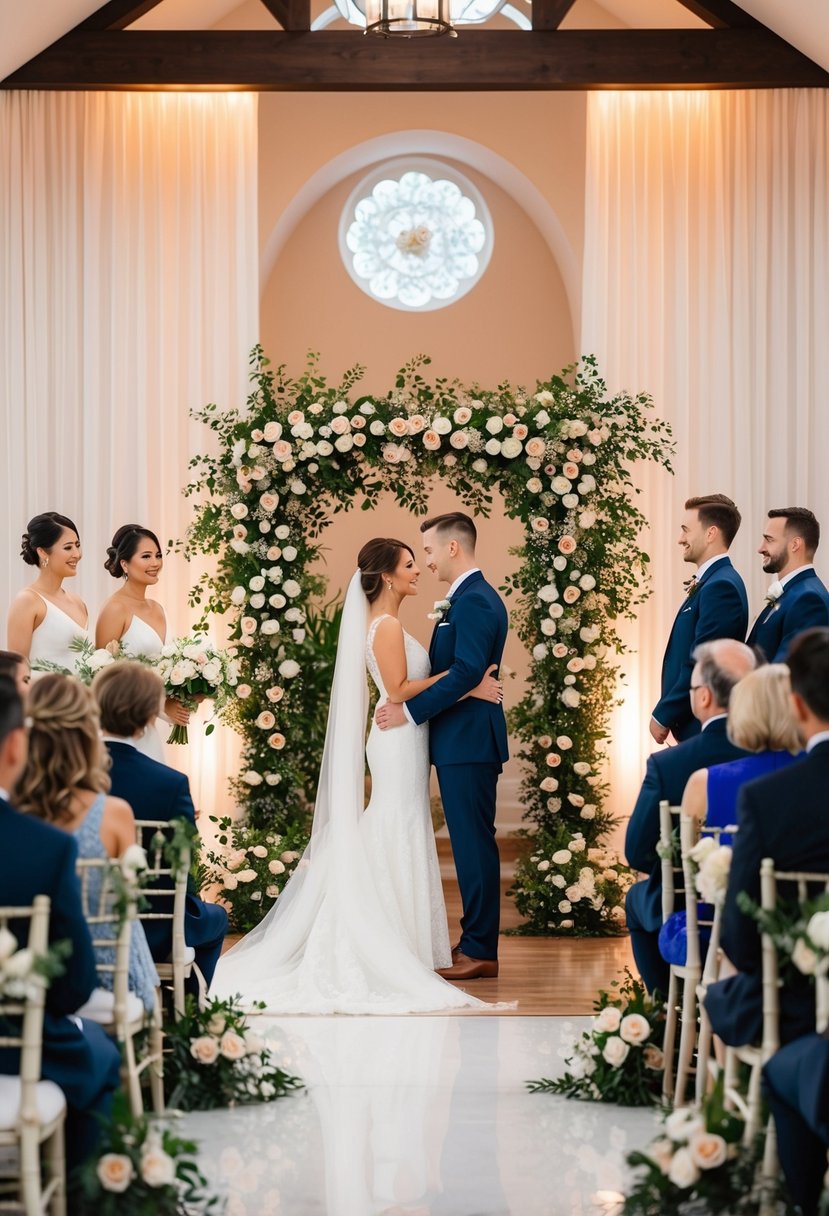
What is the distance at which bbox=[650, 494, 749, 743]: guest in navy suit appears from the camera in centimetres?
682

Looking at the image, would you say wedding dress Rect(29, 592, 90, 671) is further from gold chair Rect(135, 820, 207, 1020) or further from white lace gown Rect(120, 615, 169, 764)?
A: gold chair Rect(135, 820, 207, 1020)

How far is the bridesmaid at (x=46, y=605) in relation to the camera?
724cm

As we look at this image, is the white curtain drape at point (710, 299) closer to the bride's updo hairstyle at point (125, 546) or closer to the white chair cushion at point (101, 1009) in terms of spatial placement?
the bride's updo hairstyle at point (125, 546)

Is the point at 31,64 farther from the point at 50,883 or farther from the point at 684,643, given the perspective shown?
the point at 50,883

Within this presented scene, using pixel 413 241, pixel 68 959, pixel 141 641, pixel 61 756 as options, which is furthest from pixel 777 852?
pixel 413 241

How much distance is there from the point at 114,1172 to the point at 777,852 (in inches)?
62.1

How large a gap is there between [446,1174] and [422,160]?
8393mm

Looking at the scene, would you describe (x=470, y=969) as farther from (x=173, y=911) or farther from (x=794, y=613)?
(x=173, y=911)

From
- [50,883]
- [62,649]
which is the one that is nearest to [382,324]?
[62,649]

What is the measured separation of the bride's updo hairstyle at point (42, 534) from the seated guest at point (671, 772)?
3538 millimetres

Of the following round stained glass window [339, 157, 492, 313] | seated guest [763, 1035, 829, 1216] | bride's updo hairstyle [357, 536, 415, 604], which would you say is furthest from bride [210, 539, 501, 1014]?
round stained glass window [339, 157, 492, 313]

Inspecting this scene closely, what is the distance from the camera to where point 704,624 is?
684 cm

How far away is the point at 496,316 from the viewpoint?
10961 mm

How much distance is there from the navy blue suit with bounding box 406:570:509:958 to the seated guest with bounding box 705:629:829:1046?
11.0ft
